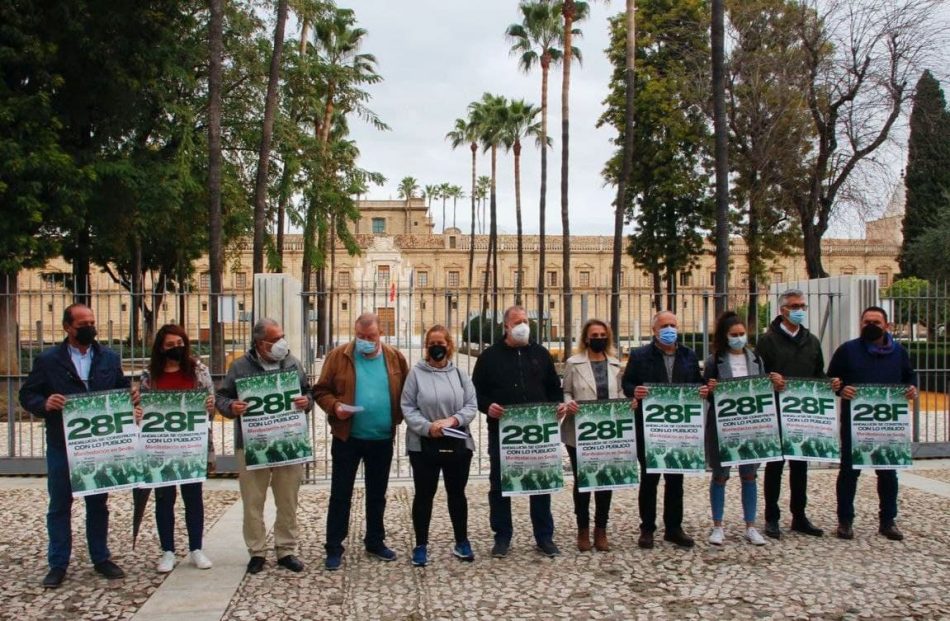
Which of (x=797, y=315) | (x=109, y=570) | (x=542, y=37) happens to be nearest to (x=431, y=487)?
(x=109, y=570)

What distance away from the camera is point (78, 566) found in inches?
233

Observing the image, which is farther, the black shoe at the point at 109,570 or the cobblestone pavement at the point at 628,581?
the black shoe at the point at 109,570

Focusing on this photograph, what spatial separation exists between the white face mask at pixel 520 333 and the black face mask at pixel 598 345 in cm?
51

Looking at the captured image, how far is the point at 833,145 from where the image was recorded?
23.6 m

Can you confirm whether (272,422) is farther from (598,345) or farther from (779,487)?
(779,487)

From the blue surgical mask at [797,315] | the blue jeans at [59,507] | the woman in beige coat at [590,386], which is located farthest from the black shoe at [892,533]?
the blue jeans at [59,507]

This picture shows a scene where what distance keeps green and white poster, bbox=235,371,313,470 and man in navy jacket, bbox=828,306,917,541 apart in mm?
4040

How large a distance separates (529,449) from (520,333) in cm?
83

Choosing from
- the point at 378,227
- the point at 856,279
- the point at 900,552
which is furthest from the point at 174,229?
the point at 378,227

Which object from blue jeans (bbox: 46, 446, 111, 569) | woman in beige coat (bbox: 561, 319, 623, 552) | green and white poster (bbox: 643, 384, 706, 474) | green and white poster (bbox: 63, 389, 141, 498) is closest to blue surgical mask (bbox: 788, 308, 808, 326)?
green and white poster (bbox: 643, 384, 706, 474)

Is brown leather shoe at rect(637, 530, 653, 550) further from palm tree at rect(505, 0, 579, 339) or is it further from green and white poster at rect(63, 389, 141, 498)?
palm tree at rect(505, 0, 579, 339)

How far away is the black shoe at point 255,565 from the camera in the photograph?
579cm

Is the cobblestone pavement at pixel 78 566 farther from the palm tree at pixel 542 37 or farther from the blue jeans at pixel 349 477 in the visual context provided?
the palm tree at pixel 542 37

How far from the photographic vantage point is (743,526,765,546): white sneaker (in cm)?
634
